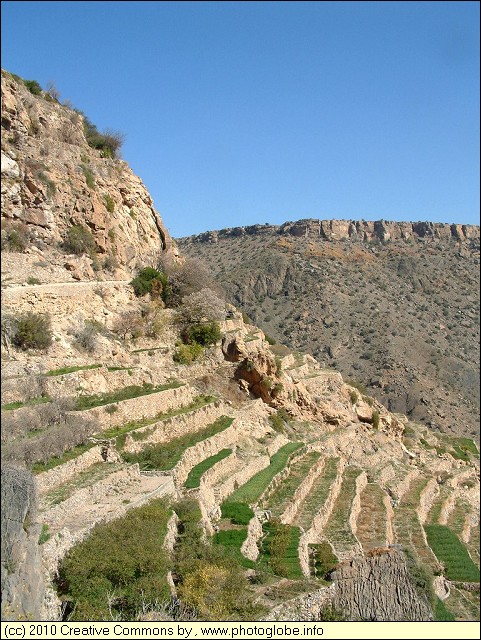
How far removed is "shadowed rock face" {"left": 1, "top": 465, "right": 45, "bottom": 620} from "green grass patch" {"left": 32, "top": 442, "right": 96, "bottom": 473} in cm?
238

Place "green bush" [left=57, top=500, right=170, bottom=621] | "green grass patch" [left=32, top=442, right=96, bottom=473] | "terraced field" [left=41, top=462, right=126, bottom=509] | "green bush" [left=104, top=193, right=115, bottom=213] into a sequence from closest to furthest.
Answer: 1. "green bush" [left=57, top=500, right=170, bottom=621]
2. "terraced field" [left=41, top=462, right=126, bottom=509]
3. "green grass patch" [left=32, top=442, right=96, bottom=473]
4. "green bush" [left=104, top=193, right=115, bottom=213]

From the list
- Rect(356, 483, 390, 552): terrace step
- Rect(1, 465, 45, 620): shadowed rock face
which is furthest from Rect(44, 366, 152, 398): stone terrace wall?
Rect(356, 483, 390, 552): terrace step

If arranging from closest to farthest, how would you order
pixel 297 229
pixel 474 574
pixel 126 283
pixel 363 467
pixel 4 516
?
pixel 4 516 < pixel 474 574 < pixel 126 283 < pixel 363 467 < pixel 297 229

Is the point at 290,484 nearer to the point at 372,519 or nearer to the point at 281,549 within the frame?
the point at 372,519

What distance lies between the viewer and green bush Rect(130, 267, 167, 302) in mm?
24047

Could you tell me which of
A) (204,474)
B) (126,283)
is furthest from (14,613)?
(126,283)

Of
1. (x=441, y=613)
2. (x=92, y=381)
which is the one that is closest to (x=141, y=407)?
(x=92, y=381)

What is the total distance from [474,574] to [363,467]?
9.19 m

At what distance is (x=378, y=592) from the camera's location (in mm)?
12664

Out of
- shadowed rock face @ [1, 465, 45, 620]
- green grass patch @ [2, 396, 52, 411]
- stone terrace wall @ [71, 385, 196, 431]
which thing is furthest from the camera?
stone terrace wall @ [71, 385, 196, 431]

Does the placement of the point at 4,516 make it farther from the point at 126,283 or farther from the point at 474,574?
the point at 126,283

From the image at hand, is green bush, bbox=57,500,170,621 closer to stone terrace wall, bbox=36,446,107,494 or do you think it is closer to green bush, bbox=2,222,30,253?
→ stone terrace wall, bbox=36,446,107,494

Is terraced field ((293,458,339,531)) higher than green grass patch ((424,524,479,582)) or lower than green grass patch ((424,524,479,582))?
higher

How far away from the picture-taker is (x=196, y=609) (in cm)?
945
